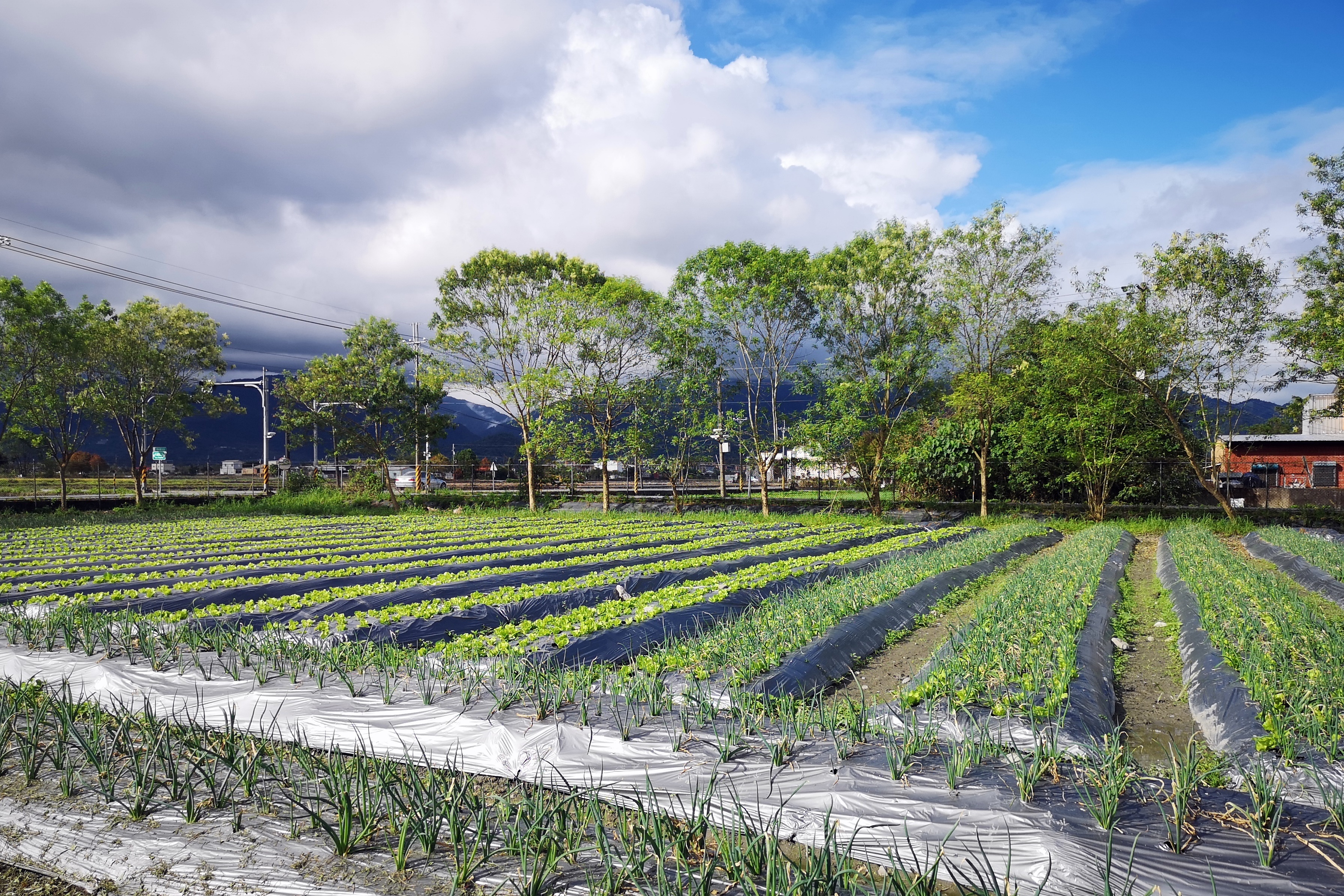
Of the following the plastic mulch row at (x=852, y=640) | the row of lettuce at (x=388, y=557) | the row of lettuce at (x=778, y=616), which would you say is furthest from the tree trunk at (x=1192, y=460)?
the plastic mulch row at (x=852, y=640)

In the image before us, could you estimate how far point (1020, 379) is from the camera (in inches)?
722

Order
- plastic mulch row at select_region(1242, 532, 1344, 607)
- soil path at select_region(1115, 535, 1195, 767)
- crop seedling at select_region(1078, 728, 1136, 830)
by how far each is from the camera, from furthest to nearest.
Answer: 1. plastic mulch row at select_region(1242, 532, 1344, 607)
2. soil path at select_region(1115, 535, 1195, 767)
3. crop seedling at select_region(1078, 728, 1136, 830)

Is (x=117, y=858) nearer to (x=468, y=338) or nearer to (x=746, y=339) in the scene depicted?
(x=746, y=339)

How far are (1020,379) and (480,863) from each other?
63.1 feet

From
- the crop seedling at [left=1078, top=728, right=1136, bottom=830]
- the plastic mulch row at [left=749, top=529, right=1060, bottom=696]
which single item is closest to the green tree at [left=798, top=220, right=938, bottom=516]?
the plastic mulch row at [left=749, top=529, right=1060, bottom=696]

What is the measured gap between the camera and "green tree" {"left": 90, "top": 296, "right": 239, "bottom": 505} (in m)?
21.6

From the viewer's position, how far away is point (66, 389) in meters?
21.0

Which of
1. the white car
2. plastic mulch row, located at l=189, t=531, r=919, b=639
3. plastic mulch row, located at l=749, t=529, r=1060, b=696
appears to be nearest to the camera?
plastic mulch row, located at l=749, t=529, r=1060, b=696

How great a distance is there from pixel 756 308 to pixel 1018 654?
51.2ft

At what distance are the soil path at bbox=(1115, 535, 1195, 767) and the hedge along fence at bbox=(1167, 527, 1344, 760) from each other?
41cm

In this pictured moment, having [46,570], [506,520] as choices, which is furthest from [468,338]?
[46,570]

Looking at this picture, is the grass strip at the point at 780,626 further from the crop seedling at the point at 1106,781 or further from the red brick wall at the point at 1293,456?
the red brick wall at the point at 1293,456

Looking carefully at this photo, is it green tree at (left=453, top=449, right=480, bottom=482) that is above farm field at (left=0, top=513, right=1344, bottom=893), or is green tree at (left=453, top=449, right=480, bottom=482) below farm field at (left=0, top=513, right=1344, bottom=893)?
above

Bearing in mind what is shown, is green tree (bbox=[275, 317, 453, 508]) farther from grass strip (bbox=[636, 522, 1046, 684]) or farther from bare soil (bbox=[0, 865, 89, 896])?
bare soil (bbox=[0, 865, 89, 896])
